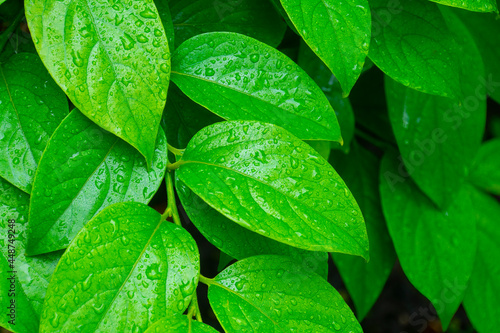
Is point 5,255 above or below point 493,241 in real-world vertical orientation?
above

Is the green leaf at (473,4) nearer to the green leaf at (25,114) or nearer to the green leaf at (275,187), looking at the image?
the green leaf at (275,187)

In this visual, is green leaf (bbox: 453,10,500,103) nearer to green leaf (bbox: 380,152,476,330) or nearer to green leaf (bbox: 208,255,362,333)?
green leaf (bbox: 380,152,476,330)

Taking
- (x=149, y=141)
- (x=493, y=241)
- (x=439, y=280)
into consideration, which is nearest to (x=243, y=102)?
(x=149, y=141)

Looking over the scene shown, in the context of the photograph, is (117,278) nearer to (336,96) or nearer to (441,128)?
(336,96)

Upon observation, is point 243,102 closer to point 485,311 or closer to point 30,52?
point 30,52

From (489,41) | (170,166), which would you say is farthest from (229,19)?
(489,41)

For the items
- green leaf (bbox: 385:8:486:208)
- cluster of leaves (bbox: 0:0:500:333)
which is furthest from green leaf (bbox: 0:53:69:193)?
green leaf (bbox: 385:8:486:208)

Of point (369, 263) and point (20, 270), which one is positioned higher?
point (20, 270)
